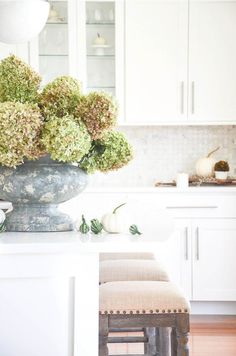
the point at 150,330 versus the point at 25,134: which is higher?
the point at 25,134

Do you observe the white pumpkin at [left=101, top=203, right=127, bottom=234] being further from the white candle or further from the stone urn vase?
the white candle

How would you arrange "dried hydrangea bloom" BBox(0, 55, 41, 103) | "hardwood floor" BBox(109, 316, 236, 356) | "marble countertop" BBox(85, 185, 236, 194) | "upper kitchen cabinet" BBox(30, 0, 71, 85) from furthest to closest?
1. "upper kitchen cabinet" BBox(30, 0, 71, 85)
2. "marble countertop" BBox(85, 185, 236, 194)
3. "hardwood floor" BBox(109, 316, 236, 356)
4. "dried hydrangea bloom" BBox(0, 55, 41, 103)

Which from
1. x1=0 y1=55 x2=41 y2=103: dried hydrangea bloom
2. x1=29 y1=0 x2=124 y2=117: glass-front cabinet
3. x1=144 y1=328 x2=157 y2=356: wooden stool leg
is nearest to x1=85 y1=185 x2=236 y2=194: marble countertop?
x1=29 y1=0 x2=124 y2=117: glass-front cabinet

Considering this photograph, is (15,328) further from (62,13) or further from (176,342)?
(62,13)

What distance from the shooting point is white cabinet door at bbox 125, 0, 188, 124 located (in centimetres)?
559

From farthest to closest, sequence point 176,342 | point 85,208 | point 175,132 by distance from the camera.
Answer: point 175,132 < point 85,208 < point 176,342

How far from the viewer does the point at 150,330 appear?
11.9 feet

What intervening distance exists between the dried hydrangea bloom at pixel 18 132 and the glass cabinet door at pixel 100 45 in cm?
333

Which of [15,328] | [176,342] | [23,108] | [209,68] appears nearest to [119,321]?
[176,342]

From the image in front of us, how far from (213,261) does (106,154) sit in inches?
118

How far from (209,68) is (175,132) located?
0.65 m

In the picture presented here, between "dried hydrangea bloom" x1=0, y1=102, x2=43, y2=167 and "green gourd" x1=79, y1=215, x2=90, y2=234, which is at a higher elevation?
"dried hydrangea bloom" x1=0, y1=102, x2=43, y2=167

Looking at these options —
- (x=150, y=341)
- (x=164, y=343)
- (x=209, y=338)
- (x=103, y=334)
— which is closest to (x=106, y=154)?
(x=103, y=334)

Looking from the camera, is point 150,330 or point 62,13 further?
point 62,13
